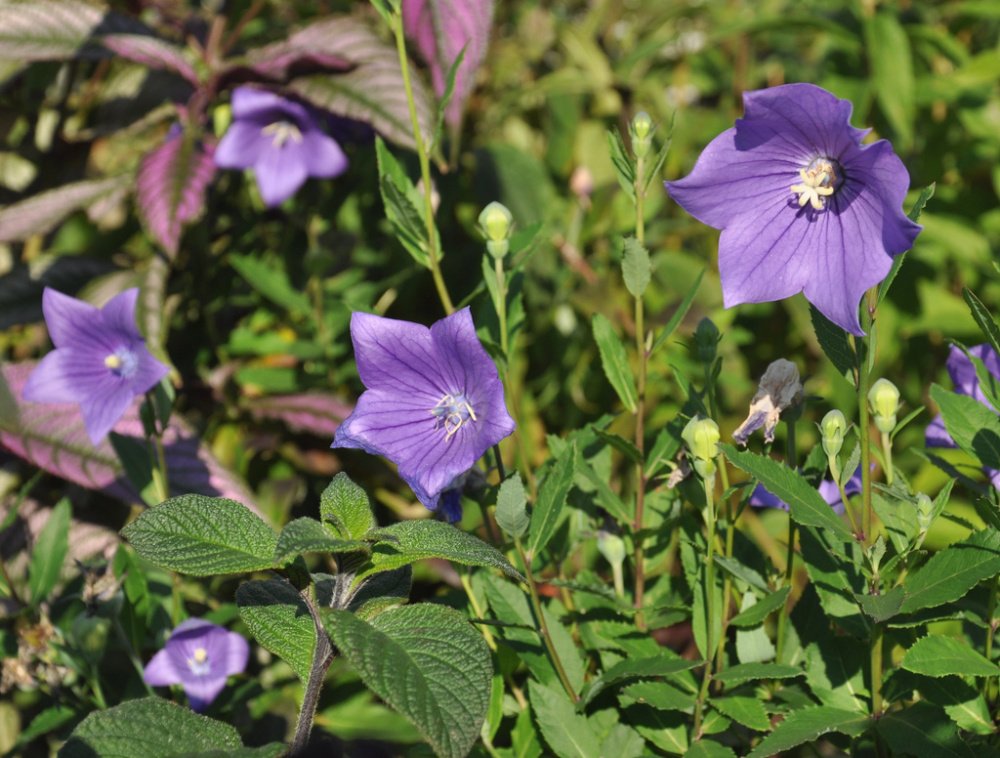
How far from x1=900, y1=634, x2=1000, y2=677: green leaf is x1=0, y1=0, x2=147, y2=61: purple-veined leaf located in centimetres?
147

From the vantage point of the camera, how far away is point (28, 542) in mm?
1534

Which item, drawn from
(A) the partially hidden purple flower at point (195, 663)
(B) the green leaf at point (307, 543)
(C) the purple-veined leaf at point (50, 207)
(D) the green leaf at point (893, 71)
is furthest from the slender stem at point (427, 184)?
(D) the green leaf at point (893, 71)

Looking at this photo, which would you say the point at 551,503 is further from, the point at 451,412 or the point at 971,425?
the point at 971,425

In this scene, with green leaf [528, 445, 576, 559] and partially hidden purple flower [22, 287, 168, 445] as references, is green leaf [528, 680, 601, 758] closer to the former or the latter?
green leaf [528, 445, 576, 559]

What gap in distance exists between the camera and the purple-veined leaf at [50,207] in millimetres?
1659

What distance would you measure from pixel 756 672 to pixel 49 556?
86cm

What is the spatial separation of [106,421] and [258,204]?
94 cm

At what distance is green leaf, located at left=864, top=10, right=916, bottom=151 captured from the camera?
1971 mm

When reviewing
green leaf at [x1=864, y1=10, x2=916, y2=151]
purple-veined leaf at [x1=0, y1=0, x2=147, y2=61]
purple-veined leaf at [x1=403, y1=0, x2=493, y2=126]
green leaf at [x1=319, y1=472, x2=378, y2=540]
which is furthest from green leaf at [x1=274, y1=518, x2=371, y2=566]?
green leaf at [x1=864, y1=10, x2=916, y2=151]

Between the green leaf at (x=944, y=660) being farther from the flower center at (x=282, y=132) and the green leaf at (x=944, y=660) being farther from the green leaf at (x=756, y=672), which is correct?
the flower center at (x=282, y=132)

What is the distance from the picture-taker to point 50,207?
170 centimetres

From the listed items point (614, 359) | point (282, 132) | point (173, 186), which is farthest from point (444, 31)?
point (614, 359)

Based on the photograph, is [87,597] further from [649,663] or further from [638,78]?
[638,78]

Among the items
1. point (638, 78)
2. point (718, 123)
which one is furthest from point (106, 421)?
point (638, 78)
